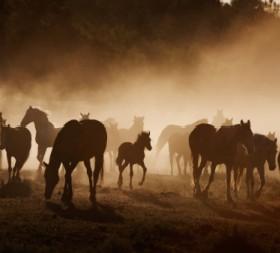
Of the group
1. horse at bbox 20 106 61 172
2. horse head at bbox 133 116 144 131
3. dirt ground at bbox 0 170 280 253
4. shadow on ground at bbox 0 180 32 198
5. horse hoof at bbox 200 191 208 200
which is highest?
horse head at bbox 133 116 144 131

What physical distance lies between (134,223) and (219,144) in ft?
29.0

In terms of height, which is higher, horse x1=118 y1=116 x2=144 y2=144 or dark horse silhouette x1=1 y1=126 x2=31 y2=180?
horse x1=118 y1=116 x2=144 y2=144

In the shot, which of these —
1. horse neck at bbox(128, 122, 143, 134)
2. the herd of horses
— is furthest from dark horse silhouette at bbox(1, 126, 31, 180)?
horse neck at bbox(128, 122, 143, 134)

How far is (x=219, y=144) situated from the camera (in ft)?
80.9

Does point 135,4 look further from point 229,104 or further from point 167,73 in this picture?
point 229,104

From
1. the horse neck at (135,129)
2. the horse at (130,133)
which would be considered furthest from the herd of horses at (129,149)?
the horse neck at (135,129)

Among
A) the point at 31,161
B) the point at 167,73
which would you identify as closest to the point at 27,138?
the point at 31,161

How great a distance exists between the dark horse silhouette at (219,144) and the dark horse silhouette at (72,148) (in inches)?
213

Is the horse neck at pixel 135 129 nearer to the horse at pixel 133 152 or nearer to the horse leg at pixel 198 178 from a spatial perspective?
the horse at pixel 133 152

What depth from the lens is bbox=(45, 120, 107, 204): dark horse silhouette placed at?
20.2m

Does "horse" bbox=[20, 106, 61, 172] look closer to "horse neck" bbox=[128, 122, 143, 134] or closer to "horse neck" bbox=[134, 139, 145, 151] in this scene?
"horse neck" bbox=[134, 139, 145, 151]

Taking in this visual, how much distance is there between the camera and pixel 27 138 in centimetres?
2723

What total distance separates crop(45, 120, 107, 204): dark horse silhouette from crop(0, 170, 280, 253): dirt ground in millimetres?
507

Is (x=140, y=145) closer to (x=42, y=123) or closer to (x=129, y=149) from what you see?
(x=129, y=149)
